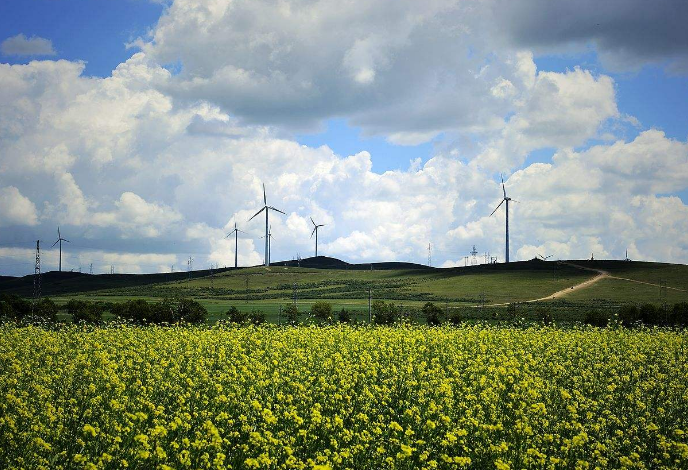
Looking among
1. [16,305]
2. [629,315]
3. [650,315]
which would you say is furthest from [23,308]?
[650,315]

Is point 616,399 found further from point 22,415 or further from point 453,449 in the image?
point 22,415

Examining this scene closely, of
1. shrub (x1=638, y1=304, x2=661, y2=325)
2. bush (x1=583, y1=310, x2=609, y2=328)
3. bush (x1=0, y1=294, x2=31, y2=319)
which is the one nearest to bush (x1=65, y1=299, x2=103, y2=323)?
bush (x1=0, y1=294, x2=31, y2=319)

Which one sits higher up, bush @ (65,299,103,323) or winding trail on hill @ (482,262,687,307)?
winding trail on hill @ (482,262,687,307)

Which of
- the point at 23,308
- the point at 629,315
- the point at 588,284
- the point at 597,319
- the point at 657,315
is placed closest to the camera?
the point at 597,319

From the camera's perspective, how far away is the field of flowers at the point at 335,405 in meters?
15.2

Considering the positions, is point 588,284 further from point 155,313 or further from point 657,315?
point 155,313

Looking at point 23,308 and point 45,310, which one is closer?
point 45,310

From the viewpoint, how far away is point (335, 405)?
20.4 meters

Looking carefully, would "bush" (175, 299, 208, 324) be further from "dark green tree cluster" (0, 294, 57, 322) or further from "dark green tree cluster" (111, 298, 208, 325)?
"dark green tree cluster" (0, 294, 57, 322)

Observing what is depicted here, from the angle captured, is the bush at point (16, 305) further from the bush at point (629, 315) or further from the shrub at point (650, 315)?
the shrub at point (650, 315)

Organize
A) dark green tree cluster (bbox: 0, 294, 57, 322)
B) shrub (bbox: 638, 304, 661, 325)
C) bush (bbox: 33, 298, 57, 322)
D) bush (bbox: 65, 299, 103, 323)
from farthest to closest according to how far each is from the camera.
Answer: shrub (bbox: 638, 304, 661, 325), bush (bbox: 33, 298, 57, 322), dark green tree cluster (bbox: 0, 294, 57, 322), bush (bbox: 65, 299, 103, 323)

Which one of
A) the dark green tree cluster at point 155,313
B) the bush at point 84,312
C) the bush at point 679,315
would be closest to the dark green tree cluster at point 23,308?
the bush at point 84,312

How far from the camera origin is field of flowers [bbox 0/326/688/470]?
15.2 m

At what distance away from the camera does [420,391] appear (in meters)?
21.5
